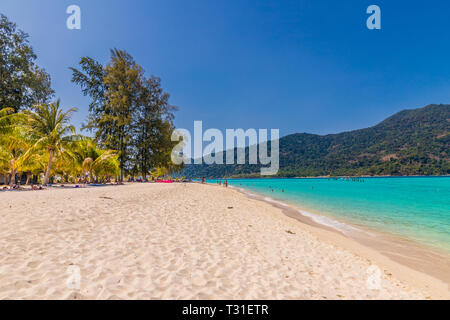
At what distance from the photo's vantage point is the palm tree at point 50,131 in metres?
17.7

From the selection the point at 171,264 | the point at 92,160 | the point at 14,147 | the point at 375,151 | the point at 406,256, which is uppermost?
the point at 375,151

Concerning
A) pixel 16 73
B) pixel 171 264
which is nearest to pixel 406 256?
pixel 171 264

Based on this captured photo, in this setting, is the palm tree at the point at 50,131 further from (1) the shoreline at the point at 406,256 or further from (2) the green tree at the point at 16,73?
(1) the shoreline at the point at 406,256

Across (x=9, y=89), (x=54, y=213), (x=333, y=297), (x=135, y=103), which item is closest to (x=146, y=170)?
(x=135, y=103)

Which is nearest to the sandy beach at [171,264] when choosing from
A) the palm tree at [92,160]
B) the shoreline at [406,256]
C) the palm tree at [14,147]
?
the shoreline at [406,256]

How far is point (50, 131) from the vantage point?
61.7 ft

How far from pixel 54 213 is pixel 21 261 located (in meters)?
3.59

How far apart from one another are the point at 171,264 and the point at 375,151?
148 m

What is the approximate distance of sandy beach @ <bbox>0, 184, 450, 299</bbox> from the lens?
2.73 m

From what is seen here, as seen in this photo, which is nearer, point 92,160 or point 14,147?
point 14,147

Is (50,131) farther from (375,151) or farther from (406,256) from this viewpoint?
(375,151)

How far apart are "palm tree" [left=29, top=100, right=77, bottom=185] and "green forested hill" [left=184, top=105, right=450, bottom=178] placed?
5098 inches

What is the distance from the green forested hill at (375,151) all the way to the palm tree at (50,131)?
5098 inches

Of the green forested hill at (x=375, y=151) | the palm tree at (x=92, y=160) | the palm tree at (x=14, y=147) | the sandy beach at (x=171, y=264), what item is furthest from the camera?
the green forested hill at (x=375, y=151)
